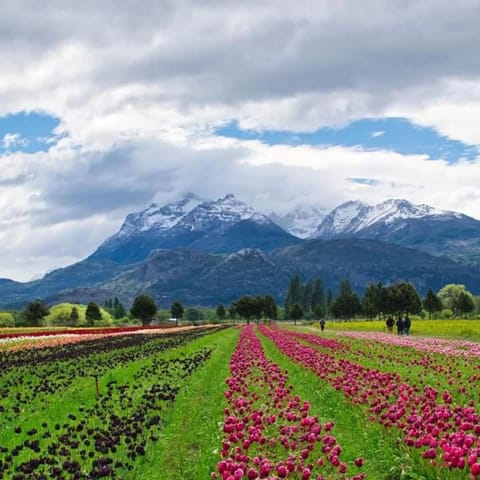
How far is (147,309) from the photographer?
146625 mm

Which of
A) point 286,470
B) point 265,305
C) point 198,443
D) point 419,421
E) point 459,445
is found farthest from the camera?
point 265,305

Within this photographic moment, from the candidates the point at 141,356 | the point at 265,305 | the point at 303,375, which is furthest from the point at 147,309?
the point at 303,375

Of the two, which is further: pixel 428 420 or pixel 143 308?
pixel 143 308

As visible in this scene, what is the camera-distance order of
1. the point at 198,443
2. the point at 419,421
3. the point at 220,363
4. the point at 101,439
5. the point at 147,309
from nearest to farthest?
1. the point at 419,421
2. the point at 101,439
3. the point at 198,443
4. the point at 220,363
5. the point at 147,309

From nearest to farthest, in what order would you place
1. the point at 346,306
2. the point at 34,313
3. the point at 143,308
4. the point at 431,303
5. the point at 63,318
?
the point at 34,313 < the point at 143,308 < the point at 63,318 < the point at 431,303 < the point at 346,306

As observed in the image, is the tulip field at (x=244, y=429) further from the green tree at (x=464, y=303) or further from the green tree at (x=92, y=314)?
the green tree at (x=464, y=303)

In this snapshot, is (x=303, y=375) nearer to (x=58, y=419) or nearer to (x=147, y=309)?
(x=58, y=419)

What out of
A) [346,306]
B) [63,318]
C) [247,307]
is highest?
[346,306]

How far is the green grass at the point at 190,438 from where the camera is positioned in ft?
36.1

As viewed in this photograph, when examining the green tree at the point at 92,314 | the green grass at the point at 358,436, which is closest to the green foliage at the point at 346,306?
the green tree at the point at 92,314

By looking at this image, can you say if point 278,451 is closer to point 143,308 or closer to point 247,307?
point 143,308

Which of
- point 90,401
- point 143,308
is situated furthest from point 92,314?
point 90,401

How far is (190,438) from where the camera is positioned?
14.0 meters

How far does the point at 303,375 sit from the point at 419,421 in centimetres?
1389
